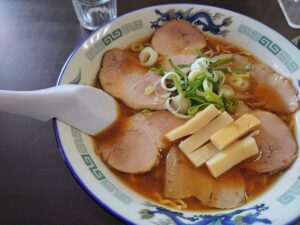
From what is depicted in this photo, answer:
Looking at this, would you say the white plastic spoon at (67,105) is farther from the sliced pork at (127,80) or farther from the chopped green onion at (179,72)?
the chopped green onion at (179,72)

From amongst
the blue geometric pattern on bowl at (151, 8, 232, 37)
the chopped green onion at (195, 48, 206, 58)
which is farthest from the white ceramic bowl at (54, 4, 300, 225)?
the chopped green onion at (195, 48, 206, 58)

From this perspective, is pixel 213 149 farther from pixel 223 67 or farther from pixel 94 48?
pixel 94 48

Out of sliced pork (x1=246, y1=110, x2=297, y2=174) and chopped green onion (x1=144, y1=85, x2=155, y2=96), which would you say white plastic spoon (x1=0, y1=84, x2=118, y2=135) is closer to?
chopped green onion (x1=144, y1=85, x2=155, y2=96)

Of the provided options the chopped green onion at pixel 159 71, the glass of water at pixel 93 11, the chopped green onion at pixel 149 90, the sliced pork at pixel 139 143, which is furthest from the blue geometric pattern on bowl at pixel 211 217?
the glass of water at pixel 93 11

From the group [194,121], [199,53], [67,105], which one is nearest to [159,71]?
[199,53]

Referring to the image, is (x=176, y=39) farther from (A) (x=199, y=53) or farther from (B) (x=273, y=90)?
(B) (x=273, y=90)

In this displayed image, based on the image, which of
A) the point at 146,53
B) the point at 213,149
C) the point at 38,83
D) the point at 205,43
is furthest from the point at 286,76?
the point at 38,83
